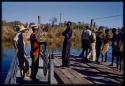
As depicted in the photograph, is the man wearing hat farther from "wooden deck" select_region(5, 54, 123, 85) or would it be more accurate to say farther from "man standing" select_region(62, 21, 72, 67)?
"man standing" select_region(62, 21, 72, 67)

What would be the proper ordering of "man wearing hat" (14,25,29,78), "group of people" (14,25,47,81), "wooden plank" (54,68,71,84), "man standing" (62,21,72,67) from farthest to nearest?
1. "man standing" (62,21,72,67)
2. "man wearing hat" (14,25,29,78)
3. "group of people" (14,25,47,81)
4. "wooden plank" (54,68,71,84)

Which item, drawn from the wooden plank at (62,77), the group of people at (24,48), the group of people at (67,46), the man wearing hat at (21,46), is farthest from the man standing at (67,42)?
the man wearing hat at (21,46)

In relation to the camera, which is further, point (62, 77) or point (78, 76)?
point (78, 76)

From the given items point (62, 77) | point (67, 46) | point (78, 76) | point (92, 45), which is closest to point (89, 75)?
point (78, 76)

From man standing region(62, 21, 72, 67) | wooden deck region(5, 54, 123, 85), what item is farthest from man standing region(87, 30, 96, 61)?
man standing region(62, 21, 72, 67)

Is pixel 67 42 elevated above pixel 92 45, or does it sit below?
above

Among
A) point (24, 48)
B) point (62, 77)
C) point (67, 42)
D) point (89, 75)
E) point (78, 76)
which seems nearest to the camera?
point (62, 77)

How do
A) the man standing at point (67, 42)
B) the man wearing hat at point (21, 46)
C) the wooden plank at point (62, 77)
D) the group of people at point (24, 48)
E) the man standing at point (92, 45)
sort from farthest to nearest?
the man standing at point (92, 45)
the man standing at point (67, 42)
the man wearing hat at point (21, 46)
the group of people at point (24, 48)
the wooden plank at point (62, 77)

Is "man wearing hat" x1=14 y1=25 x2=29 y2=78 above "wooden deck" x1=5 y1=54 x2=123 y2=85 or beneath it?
above

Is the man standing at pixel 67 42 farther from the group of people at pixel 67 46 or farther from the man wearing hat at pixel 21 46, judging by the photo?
the man wearing hat at pixel 21 46

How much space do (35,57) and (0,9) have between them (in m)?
3.21

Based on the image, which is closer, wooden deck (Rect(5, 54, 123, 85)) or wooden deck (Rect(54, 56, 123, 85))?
wooden deck (Rect(5, 54, 123, 85))

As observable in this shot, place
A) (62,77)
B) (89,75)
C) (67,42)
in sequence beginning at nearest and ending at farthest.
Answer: (62,77), (89,75), (67,42)

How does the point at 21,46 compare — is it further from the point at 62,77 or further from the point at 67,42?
the point at 62,77
